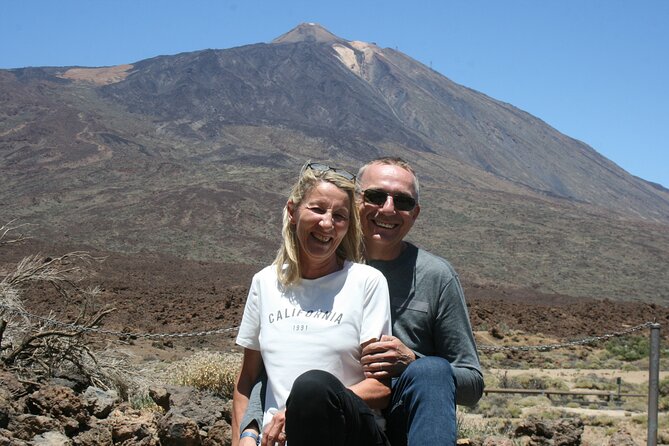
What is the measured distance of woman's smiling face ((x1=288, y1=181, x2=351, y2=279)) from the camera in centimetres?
268

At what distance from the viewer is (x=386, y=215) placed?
301cm

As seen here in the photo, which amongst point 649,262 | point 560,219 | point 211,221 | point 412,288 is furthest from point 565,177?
point 412,288

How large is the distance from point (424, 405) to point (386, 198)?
87cm

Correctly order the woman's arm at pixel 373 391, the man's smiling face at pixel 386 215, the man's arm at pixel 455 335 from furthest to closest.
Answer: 1. the man's smiling face at pixel 386 215
2. the man's arm at pixel 455 335
3. the woman's arm at pixel 373 391

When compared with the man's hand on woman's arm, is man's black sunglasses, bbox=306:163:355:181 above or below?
above

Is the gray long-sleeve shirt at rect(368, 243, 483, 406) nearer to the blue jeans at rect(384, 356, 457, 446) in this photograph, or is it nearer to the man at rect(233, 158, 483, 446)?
the man at rect(233, 158, 483, 446)

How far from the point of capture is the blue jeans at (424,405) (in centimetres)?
243

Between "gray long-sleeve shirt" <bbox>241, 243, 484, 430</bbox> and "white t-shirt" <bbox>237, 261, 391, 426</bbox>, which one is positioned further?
"gray long-sleeve shirt" <bbox>241, 243, 484, 430</bbox>

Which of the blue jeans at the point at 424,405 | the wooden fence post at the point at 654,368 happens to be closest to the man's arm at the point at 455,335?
the blue jeans at the point at 424,405

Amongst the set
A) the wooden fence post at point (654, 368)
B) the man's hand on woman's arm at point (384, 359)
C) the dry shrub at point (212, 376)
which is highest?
the man's hand on woman's arm at point (384, 359)

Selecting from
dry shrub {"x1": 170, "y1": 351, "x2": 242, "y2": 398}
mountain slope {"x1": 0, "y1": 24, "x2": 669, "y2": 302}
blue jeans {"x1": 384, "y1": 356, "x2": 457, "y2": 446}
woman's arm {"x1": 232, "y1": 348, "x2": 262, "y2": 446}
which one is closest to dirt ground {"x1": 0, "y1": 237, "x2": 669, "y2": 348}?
dry shrub {"x1": 170, "y1": 351, "x2": 242, "y2": 398}

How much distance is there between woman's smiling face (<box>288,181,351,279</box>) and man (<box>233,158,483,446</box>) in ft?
0.98

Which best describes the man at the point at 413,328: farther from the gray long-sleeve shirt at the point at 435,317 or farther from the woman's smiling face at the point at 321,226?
the woman's smiling face at the point at 321,226

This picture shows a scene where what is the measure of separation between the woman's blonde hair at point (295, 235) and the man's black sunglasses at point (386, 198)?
0.24 meters
